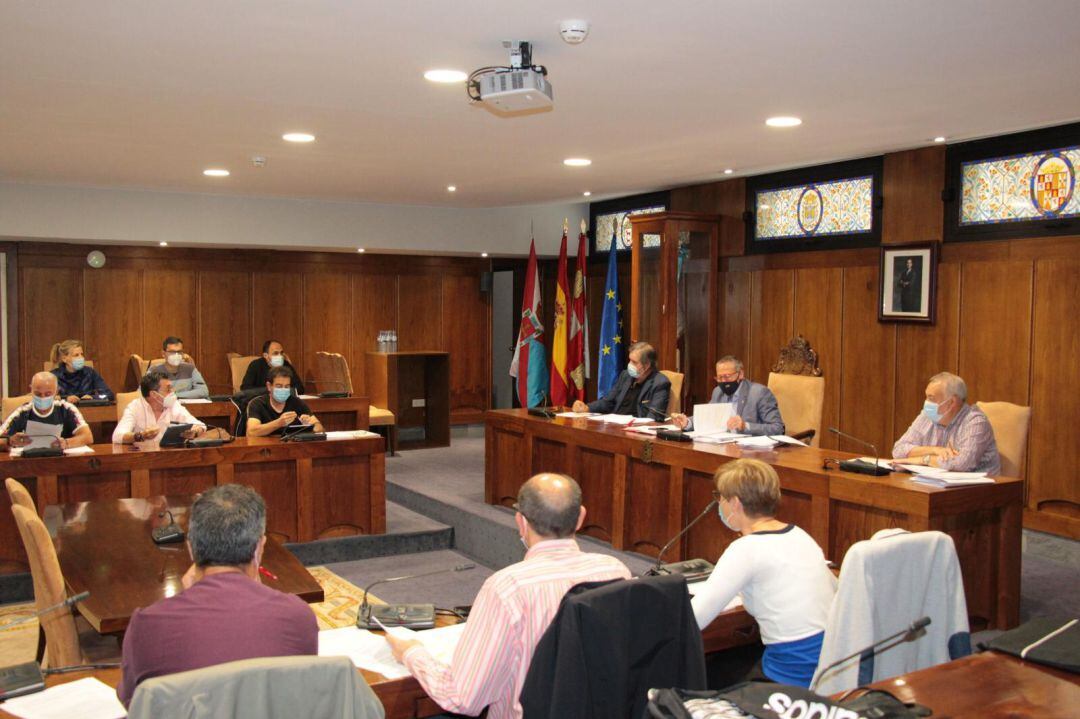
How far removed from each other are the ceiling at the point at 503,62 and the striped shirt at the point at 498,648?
198 centimetres

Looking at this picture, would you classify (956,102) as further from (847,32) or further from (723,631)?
(723,631)

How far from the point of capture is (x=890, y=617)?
8.06ft

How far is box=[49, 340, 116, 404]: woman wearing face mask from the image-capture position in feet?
23.9

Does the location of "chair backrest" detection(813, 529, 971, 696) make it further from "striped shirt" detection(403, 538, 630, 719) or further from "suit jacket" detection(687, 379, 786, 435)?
"suit jacket" detection(687, 379, 786, 435)

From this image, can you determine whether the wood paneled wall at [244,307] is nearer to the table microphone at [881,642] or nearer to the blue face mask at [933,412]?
the blue face mask at [933,412]

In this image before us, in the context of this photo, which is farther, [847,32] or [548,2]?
[847,32]

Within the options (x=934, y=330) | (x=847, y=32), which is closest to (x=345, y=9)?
A: (x=847, y=32)

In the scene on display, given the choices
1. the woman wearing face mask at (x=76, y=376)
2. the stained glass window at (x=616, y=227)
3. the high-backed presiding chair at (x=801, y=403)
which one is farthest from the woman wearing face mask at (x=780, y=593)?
the stained glass window at (x=616, y=227)

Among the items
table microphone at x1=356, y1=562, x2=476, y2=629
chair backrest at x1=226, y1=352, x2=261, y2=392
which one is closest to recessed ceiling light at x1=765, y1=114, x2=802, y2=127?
table microphone at x1=356, y1=562, x2=476, y2=629

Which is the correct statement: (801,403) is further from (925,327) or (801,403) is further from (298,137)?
(298,137)

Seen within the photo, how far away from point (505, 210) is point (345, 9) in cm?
699

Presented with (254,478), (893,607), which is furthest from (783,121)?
(254,478)

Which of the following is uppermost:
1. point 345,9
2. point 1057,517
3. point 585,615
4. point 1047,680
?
point 345,9

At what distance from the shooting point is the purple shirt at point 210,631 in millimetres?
1925
